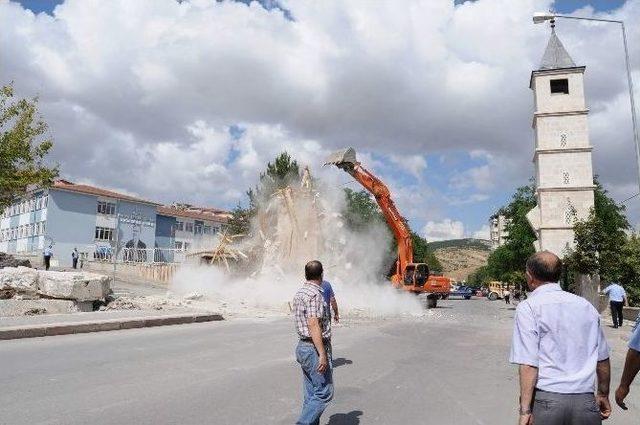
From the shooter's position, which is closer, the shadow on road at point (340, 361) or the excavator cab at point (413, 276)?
the shadow on road at point (340, 361)

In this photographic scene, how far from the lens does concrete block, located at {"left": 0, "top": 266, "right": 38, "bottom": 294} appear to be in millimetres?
15172

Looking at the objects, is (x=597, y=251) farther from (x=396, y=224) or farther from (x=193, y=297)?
(x=193, y=297)

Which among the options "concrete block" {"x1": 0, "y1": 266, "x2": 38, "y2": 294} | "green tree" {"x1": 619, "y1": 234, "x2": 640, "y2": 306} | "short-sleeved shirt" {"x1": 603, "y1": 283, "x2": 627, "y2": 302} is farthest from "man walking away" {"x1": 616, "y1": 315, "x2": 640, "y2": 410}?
"green tree" {"x1": 619, "y1": 234, "x2": 640, "y2": 306}

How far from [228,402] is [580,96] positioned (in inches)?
1397

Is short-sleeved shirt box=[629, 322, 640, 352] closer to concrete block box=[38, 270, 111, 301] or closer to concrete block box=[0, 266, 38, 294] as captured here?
concrete block box=[38, 270, 111, 301]

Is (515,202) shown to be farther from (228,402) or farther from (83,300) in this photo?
(228,402)

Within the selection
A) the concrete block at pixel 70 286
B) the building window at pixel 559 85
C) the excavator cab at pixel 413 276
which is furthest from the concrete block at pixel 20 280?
the building window at pixel 559 85

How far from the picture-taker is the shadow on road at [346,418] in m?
5.36

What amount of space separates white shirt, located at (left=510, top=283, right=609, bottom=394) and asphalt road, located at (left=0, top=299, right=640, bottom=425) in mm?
2816

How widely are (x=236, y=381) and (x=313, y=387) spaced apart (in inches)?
113

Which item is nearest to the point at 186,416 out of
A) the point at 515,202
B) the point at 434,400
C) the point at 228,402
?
the point at 228,402

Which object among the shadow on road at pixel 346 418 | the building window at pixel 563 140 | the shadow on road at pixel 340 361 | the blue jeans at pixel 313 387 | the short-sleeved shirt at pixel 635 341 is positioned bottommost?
the shadow on road at pixel 346 418

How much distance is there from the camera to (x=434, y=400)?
6363 millimetres

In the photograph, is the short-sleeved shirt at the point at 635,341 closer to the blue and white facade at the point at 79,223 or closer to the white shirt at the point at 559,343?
the white shirt at the point at 559,343
